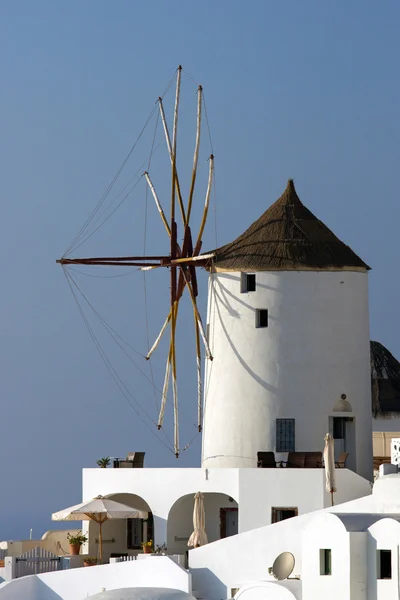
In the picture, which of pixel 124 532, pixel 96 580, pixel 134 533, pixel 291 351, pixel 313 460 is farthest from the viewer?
pixel 124 532

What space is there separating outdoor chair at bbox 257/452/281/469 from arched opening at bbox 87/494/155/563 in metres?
3.66

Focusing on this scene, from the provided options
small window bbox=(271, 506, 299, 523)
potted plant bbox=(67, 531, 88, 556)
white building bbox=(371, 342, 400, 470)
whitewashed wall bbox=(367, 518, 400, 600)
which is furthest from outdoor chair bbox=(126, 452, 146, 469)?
whitewashed wall bbox=(367, 518, 400, 600)

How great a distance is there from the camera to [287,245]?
44125mm

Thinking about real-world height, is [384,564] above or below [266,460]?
below

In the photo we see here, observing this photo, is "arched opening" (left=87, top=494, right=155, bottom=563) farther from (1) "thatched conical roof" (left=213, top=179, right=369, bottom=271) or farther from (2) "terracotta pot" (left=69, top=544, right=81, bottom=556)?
(1) "thatched conical roof" (left=213, top=179, right=369, bottom=271)

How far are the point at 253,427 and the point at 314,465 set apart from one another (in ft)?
7.45

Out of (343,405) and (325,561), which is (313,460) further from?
(325,561)

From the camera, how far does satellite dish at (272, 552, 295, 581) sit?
38.1 m

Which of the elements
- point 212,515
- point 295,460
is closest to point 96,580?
point 212,515

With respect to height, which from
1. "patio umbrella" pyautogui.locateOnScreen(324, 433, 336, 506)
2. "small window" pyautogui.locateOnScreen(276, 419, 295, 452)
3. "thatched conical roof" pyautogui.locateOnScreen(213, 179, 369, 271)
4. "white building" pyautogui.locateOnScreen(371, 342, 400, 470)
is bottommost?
"patio umbrella" pyautogui.locateOnScreen(324, 433, 336, 506)

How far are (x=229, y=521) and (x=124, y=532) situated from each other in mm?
3058

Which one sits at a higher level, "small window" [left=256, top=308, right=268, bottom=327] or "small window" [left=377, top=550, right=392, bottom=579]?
"small window" [left=256, top=308, right=268, bottom=327]

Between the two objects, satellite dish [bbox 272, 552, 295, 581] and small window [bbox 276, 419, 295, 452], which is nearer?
satellite dish [bbox 272, 552, 295, 581]

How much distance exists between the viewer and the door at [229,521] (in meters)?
43.8
